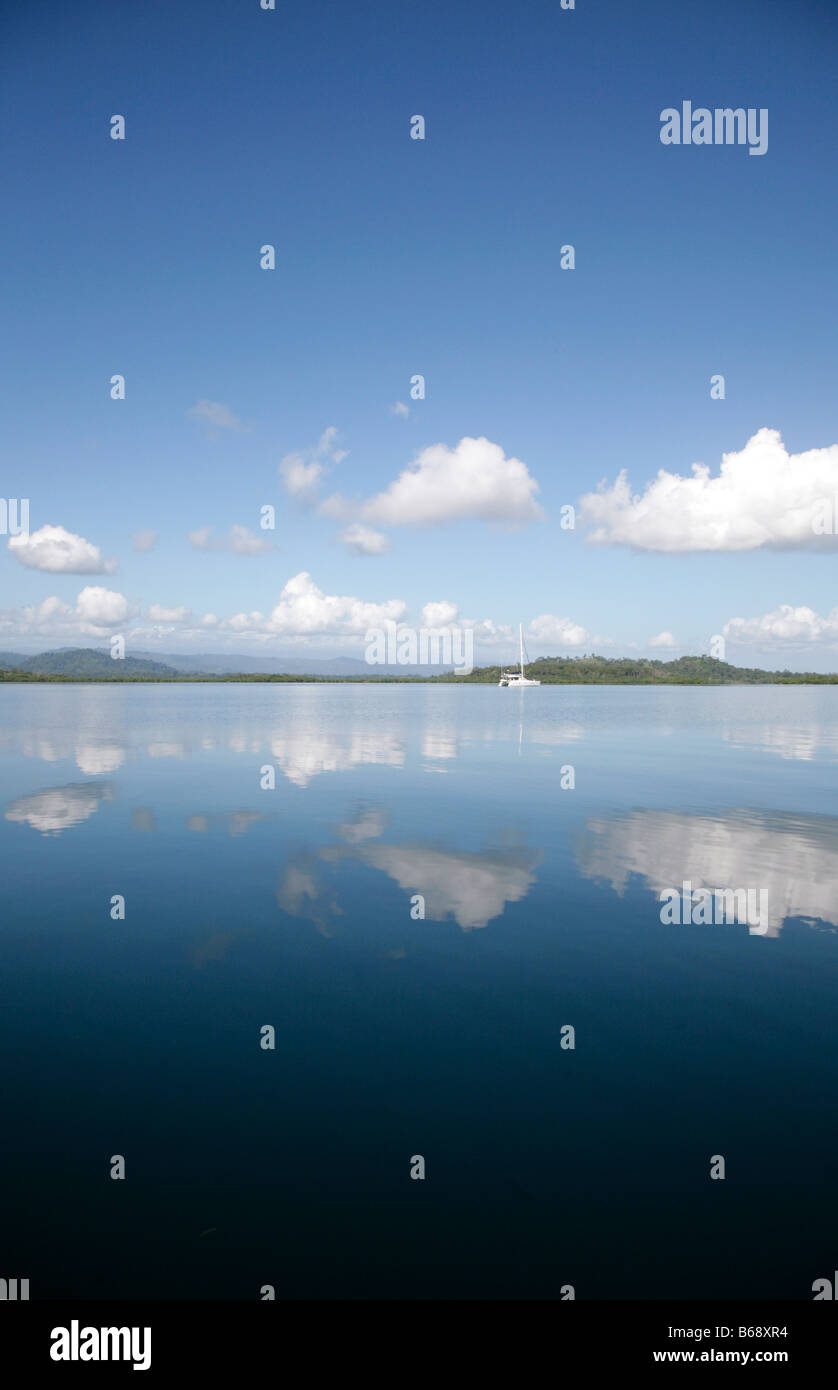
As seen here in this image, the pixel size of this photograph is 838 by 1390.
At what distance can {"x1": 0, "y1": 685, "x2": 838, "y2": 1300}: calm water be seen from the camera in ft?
18.7

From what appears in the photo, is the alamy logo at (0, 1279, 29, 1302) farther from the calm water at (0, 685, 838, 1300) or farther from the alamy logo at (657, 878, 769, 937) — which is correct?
the alamy logo at (657, 878, 769, 937)

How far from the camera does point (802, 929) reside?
12656 mm

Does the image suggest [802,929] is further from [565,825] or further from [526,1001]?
[565,825]

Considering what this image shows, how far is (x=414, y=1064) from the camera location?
8.27 m

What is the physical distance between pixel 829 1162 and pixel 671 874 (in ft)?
30.2
